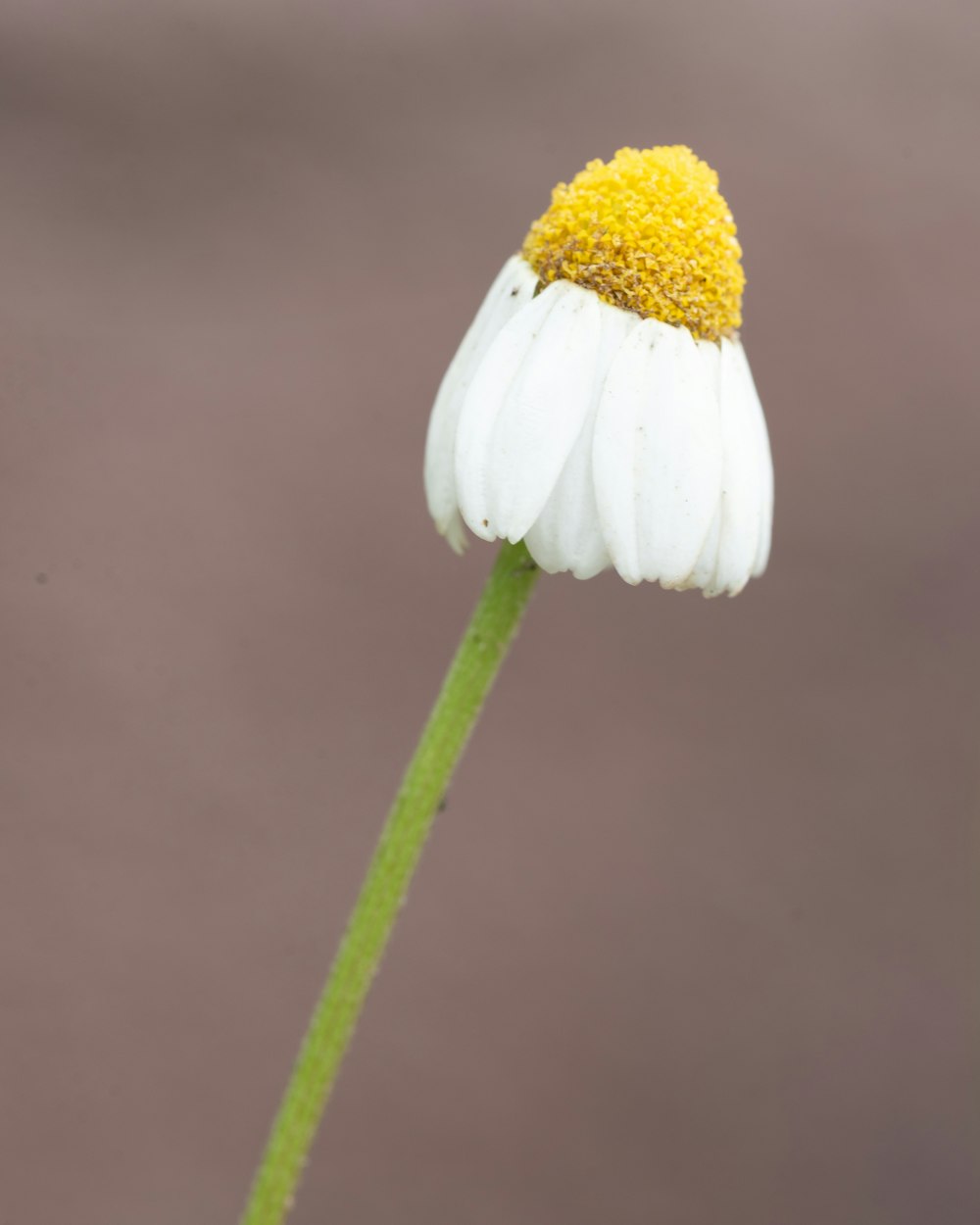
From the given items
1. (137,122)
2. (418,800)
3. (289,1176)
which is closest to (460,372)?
(418,800)

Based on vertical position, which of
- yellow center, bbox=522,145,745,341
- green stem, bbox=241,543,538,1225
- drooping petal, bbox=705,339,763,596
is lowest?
green stem, bbox=241,543,538,1225

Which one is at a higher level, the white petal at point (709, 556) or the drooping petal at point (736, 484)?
the drooping petal at point (736, 484)

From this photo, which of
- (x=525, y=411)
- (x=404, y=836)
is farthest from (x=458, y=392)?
(x=404, y=836)

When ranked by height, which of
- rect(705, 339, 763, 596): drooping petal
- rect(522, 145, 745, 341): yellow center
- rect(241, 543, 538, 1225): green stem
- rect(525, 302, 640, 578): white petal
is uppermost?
rect(522, 145, 745, 341): yellow center

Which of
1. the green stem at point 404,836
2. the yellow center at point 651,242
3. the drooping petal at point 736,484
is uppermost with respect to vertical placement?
the yellow center at point 651,242

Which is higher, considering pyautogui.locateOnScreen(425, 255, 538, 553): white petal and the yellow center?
the yellow center
